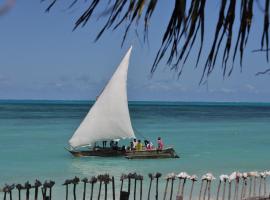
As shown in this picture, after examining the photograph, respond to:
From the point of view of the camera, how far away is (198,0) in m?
1.40

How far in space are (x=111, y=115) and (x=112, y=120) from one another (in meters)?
0.27

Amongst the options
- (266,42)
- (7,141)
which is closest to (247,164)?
(7,141)

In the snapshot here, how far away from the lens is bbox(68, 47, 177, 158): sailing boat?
93.1ft

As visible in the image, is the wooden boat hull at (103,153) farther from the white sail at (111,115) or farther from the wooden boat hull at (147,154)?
the white sail at (111,115)

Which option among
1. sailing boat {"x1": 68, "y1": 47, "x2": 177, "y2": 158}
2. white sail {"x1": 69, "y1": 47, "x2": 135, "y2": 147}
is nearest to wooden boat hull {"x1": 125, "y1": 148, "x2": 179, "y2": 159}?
sailing boat {"x1": 68, "y1": 47, "x2": 177, "y2": 158}

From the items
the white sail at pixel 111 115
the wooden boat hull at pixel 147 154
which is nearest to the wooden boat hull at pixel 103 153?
the wooden boat hull at pixel 147 154

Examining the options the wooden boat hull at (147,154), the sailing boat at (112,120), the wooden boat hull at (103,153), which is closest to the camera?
the wooden boat hull at (147,154)

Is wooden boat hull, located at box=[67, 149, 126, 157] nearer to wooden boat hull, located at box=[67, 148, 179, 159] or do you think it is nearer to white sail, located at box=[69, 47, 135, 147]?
wooden boat hull, located at box=[67, 148, 179, 159]

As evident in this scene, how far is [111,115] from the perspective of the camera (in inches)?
1133

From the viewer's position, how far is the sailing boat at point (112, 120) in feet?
93.1

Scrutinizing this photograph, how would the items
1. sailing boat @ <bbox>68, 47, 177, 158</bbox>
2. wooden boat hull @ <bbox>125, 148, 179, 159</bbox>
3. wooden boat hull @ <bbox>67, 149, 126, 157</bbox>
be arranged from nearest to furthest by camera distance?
wooden boat hull @ <bbox>125, 148, 179, 159</bbox> < sailing boat @ <bbox>68, 47, 177, 158</bbox> < wooden boat hull @ <bbox>67, 149, 126, 157</bbox>

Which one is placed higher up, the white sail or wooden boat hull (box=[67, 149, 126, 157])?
the white sail

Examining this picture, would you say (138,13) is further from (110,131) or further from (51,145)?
(51,145)

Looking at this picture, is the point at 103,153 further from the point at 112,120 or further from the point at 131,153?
the point at 112,120
